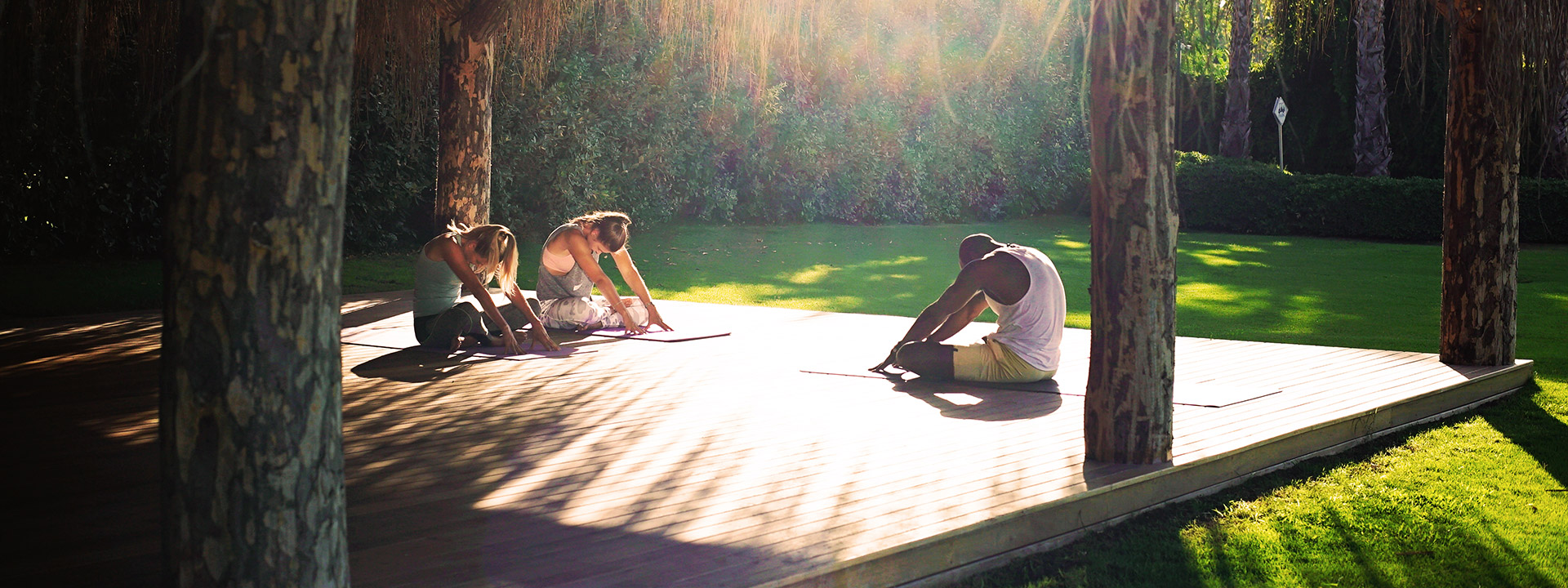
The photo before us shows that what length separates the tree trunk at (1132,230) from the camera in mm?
3898

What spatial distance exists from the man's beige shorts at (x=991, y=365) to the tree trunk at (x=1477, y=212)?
262cm

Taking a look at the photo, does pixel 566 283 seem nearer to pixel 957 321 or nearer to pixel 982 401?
pixel 957 321

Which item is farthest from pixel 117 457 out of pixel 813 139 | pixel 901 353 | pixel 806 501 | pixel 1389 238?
pixel 1389 238

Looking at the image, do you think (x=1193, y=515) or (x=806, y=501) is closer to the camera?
(x=806, y=501)

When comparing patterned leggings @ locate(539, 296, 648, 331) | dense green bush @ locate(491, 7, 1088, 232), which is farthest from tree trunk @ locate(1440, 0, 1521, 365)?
dense green bush @ locate(491, 7, 1088, 232)

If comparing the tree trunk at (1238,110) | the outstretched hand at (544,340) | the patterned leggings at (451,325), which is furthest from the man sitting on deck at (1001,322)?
the tree trunk at (1238,110)

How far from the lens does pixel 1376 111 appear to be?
19.6 metres

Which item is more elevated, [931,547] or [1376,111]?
[1376,111]

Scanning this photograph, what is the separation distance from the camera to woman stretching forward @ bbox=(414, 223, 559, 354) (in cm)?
664

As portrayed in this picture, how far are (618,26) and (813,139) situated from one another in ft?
15.7

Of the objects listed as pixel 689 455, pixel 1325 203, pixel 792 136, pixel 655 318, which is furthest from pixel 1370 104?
pixel 689 455

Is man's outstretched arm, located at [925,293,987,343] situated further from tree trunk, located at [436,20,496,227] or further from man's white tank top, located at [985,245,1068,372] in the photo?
tree trunk, located at [436,20,496,227]

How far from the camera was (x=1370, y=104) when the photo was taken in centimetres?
1962

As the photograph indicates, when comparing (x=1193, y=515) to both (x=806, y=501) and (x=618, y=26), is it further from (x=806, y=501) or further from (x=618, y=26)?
(x=618, y=26)
